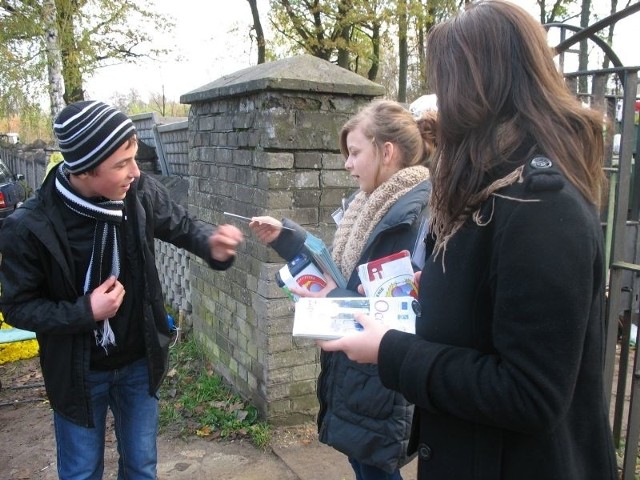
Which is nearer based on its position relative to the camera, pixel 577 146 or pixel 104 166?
pixel 577 146

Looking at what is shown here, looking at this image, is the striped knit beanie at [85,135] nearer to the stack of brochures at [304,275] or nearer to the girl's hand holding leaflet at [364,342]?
the stack of brochures at [304,275]

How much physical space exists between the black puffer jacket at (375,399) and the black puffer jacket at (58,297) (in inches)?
30.5

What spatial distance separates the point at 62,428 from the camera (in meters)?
2.21

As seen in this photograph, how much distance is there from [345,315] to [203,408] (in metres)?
2.60

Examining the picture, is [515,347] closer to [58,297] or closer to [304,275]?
[304,275]

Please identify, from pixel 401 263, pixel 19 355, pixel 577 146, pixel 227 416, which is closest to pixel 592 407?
pixel 577 146

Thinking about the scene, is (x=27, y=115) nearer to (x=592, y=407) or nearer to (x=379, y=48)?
(x=379, y=48)

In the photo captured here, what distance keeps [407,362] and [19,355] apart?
4.81 meters

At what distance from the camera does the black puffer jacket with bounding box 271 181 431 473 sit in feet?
6.54

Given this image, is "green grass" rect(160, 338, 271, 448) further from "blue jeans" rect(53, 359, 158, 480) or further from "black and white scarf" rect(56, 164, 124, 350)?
"black and white scarf" rect(56, 164, 124, 350)

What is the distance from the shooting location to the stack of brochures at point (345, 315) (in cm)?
145

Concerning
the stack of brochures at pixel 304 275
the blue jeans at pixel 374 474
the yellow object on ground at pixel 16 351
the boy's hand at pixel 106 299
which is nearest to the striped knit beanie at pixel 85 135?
the boy's hand at pixel 106 299

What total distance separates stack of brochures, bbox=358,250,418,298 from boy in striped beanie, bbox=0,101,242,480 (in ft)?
2.91

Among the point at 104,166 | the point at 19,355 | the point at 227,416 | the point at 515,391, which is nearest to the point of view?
the point at 515,391
